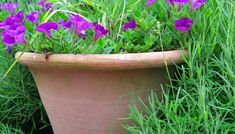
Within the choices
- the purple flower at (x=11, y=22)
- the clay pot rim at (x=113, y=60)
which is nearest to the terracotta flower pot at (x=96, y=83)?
the clay pot rim at (x=113, y=60)

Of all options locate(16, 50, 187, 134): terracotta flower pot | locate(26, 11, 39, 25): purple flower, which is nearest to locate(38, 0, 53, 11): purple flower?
locate(26, 11, 39, 25): purple flower

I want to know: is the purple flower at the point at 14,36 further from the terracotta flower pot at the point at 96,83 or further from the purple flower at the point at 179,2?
the purple flower at the point at 179,2

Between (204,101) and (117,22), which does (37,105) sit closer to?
(117,22)

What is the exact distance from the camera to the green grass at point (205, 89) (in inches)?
48.8

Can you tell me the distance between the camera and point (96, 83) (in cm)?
141

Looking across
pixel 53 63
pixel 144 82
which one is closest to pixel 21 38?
pixel 53 63

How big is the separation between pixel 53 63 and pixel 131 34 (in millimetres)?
297

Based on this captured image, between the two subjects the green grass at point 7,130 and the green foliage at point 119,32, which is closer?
the green foliage at point 119,32

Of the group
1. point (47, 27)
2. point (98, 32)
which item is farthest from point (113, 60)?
point (47, 27)

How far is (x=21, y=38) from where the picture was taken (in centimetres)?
138

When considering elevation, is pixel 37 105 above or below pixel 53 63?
below

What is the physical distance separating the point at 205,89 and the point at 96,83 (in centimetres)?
38

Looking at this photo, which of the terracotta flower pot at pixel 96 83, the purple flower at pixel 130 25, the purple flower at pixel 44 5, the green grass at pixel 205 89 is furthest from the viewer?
the purple flower at pixel 44 5

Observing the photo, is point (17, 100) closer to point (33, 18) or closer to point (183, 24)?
point (33, 18)
